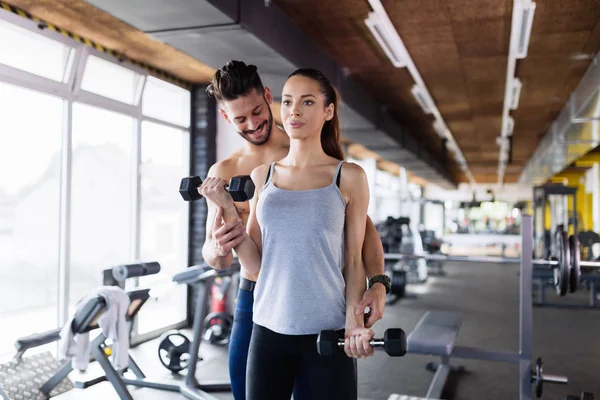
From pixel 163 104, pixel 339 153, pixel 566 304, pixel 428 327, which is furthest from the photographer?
pixel 566 304

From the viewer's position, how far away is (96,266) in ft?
14.1

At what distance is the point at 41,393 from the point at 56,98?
195 centimetres

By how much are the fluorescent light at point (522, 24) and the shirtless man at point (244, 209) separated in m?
2.32

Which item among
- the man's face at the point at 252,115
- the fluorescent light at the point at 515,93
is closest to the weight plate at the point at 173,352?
the man's face at the point at 252,115

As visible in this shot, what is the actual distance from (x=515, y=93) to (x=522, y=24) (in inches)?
92.7

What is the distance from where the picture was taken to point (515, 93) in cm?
577

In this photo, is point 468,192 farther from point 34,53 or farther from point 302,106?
point 302,106

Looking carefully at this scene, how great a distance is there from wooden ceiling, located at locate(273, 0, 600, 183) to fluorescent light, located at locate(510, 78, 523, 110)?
0.21 feet

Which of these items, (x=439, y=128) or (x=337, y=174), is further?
(x=439, y=128)

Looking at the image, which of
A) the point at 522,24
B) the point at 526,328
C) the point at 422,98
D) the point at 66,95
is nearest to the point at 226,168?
the point at 526,328

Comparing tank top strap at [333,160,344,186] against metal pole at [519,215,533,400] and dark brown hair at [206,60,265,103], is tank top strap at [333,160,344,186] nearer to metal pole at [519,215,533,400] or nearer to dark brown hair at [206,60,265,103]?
dark brown hair at [206,60,265,103]

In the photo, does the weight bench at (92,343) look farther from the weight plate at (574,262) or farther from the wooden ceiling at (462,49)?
the weight plate at (574,262)

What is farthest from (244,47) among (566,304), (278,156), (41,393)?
(566,304)

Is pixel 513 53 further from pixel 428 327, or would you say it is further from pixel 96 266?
pixel 96 266
